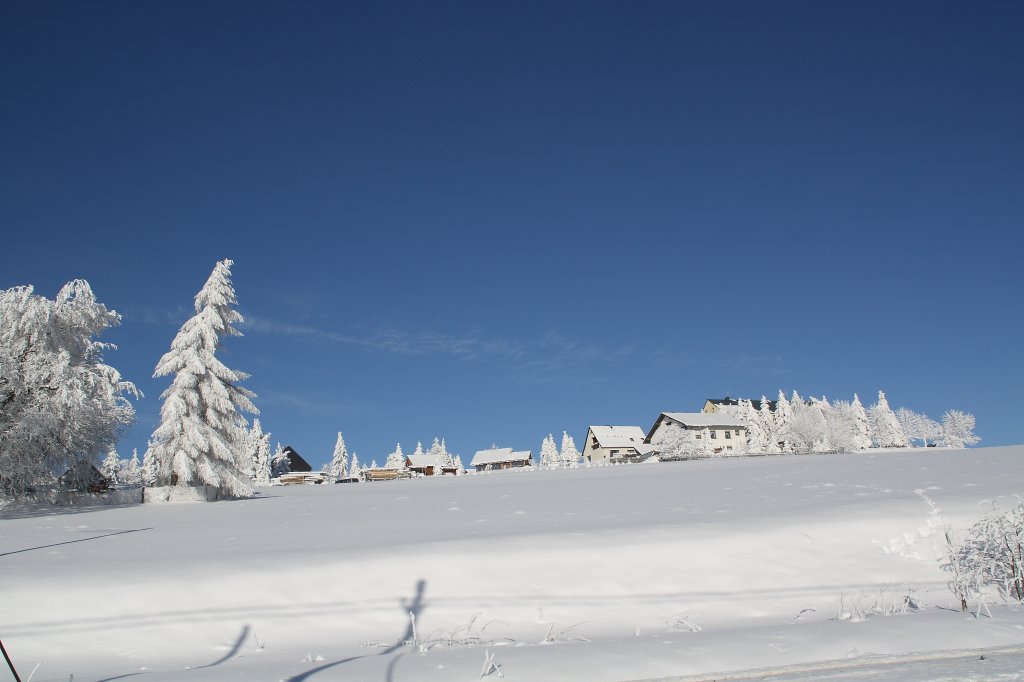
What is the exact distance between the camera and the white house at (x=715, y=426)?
3907 inches

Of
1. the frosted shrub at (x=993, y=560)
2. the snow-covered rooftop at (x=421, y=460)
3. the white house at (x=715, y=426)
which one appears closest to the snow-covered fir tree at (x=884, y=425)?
the white house at (x=715, y=426)

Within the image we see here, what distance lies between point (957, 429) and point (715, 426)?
51.4 metres

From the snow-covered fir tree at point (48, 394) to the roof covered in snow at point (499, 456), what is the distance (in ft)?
283

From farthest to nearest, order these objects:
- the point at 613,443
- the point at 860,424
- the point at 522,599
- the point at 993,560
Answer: the point at 613,443
the point at 860,424
the point at 522,599
the point at 993,560

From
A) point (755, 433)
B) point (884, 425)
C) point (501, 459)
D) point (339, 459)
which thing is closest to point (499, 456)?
point (501, 459)

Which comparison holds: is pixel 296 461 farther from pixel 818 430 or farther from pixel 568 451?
pixel 818 430

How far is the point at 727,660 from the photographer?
279 inches

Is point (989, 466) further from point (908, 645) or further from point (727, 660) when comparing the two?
point (727, 660)

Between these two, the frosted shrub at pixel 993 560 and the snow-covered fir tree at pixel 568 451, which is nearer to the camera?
the frosted shrub at pixel 993 560

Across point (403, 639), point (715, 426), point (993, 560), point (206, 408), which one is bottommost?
point (403, 639)

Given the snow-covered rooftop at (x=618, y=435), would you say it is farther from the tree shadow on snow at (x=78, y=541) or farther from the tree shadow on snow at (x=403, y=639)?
the tree shadow on snow at (x=403, y=639)

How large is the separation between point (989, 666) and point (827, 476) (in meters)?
19.5

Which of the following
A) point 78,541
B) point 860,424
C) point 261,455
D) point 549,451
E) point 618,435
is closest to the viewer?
point 78,541

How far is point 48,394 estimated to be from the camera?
24.8m
